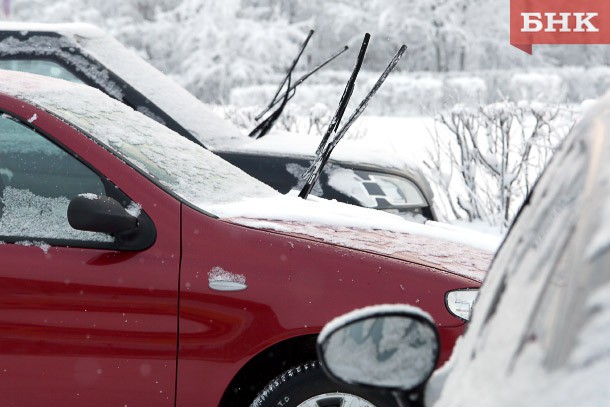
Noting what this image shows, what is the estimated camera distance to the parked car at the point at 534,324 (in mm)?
1221

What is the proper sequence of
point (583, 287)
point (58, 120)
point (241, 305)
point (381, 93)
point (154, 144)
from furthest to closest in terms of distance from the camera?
point (381, 93)
point (154, 144)
point (58, 120)
point (241, 305)
point (583, 287)

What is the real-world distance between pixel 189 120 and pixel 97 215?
3537mm

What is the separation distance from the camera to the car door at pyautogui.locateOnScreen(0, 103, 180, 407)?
3348 mm

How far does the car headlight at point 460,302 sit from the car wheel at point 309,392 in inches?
13.6

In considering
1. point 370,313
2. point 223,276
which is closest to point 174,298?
point 223,276

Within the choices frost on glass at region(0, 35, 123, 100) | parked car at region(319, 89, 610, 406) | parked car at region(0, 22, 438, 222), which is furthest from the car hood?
frost on glass at region(0, 35, 123, 100)

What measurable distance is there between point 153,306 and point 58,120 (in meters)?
0.72

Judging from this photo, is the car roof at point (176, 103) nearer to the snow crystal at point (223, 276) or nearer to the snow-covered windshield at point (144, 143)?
the snow-covered windshield at point (144, 143)

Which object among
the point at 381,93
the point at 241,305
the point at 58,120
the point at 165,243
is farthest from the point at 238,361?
the point at 381,93

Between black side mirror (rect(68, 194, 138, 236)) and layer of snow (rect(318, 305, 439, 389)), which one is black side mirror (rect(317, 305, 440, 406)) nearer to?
layer of snow (rect(318, 305, 439, 389))

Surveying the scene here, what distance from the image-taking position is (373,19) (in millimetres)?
43344

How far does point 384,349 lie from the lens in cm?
178

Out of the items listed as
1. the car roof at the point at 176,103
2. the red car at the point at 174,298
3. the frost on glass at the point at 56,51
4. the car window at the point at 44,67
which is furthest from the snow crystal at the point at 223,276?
the car window at the point at 44,67

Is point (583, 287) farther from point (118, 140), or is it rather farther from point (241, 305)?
point (118, 140)
